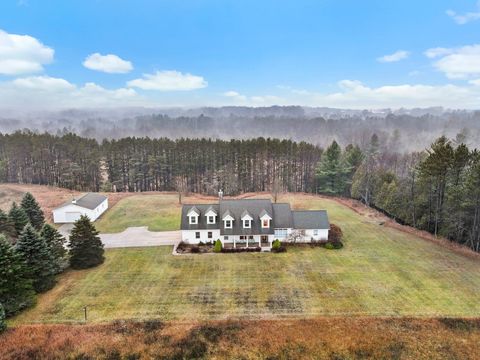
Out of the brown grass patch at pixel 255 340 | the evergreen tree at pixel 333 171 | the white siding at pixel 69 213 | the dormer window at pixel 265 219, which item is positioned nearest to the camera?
the brown grass patch at pixel 255 340

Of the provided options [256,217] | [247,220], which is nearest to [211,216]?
[247,220]

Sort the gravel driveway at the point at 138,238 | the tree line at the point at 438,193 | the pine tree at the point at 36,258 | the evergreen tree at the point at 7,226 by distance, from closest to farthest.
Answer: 1. the pine tree at the point at 36,258
2. the evergreen tree at the point at 7,226
3. the tree line at the point at 438,193
4. the gravel driveway at the point at 138,238

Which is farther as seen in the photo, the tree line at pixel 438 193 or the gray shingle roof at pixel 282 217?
the gray shingle roof at pixel 282 217

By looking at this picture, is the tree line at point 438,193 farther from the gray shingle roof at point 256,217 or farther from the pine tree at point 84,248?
the pine tree at point 84,248

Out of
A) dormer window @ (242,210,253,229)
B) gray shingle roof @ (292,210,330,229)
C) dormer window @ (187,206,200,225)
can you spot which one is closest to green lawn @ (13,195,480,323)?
gray shingle roof @ (292,210,330,229)

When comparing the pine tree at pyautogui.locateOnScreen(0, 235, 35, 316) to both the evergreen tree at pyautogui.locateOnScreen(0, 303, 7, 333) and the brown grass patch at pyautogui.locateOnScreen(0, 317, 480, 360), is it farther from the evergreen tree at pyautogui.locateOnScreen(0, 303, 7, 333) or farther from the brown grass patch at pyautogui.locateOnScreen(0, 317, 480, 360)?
the brown grass patch at pyautogui.locateOnScreen(0, 317, 480, 360)

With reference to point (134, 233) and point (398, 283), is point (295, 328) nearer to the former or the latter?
point (398, 283)

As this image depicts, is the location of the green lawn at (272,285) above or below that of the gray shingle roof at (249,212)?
below

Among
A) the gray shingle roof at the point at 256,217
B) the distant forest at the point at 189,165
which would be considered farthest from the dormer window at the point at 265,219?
the distant forest at the point at 189,165
